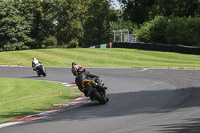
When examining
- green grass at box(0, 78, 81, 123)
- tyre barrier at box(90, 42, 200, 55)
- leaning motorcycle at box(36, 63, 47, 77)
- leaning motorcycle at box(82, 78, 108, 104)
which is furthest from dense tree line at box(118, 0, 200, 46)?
leaning motorcycle at box(82, 78, 108, 104)

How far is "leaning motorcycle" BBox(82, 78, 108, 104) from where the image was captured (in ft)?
38.7

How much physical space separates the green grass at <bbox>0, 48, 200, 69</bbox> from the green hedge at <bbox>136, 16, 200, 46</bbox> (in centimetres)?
1056

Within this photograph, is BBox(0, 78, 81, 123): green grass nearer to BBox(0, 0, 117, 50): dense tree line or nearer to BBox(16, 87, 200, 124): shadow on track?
BBox(16, 87, 200, 124): shadow on track

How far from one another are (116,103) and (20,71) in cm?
1903

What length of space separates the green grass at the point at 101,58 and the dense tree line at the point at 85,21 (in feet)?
41.5

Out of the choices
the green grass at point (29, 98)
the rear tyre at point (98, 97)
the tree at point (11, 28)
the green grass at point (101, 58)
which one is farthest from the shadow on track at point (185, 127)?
the tree at point (11, 28)

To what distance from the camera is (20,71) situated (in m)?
29.4

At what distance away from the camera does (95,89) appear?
11.9 meters

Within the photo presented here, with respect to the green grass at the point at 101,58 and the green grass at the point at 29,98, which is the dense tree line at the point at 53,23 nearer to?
the green grass at the point at 101,58

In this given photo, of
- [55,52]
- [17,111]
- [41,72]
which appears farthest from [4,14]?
[17,111]

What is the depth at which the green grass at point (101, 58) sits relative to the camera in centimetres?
3441

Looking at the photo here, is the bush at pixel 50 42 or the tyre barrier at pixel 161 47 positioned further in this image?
the bush at pixel 50 42

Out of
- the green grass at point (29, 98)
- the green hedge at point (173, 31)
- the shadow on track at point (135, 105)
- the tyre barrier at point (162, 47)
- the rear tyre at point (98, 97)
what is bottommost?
the green grass at point (29, 98)

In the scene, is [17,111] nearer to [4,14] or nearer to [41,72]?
[41,72]
